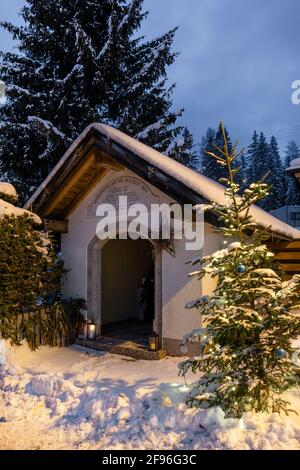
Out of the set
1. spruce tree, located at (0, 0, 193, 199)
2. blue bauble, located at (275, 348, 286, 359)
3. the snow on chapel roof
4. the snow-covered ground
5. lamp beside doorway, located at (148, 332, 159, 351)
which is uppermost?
spruce tree, located at (0, 0, 193, 199)

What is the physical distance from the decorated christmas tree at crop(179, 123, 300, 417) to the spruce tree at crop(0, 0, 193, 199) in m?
11.4

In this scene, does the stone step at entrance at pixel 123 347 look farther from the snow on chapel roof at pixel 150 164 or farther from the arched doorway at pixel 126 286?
the snow on chapel roof at pixel 150 164

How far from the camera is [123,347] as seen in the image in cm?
786

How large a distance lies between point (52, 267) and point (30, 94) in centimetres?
943

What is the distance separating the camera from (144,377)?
20.2ft

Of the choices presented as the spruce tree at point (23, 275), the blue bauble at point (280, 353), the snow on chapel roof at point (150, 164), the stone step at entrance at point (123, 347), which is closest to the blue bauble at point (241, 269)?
the blue bauble at point (280, 353)

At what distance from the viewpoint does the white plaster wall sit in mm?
7141

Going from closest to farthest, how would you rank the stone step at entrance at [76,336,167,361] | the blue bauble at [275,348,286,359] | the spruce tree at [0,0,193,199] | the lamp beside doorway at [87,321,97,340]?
the blue bauble at [275,348,286,359], the stone step at entrance at [76,336,167,361], the lamp beside doorway at [87,321,97,340], the spruce tree at [0,0,193,199]

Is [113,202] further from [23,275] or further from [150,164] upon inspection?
[23,275]

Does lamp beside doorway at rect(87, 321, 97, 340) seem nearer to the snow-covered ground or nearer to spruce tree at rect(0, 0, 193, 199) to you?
the snow-covered ground

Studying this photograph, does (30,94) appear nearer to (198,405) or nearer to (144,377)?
(144,377)

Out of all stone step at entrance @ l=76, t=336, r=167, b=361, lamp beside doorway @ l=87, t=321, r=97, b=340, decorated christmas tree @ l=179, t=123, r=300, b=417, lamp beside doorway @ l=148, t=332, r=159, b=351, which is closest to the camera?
decorated christmas tree @ l=179, t=123, r=300, b=417

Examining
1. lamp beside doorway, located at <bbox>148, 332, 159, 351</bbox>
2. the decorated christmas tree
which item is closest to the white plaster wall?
lamp beside doorway, located at <bbox>148, 332, 159, 351</bbox>

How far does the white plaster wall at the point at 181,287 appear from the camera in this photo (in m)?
7.14
